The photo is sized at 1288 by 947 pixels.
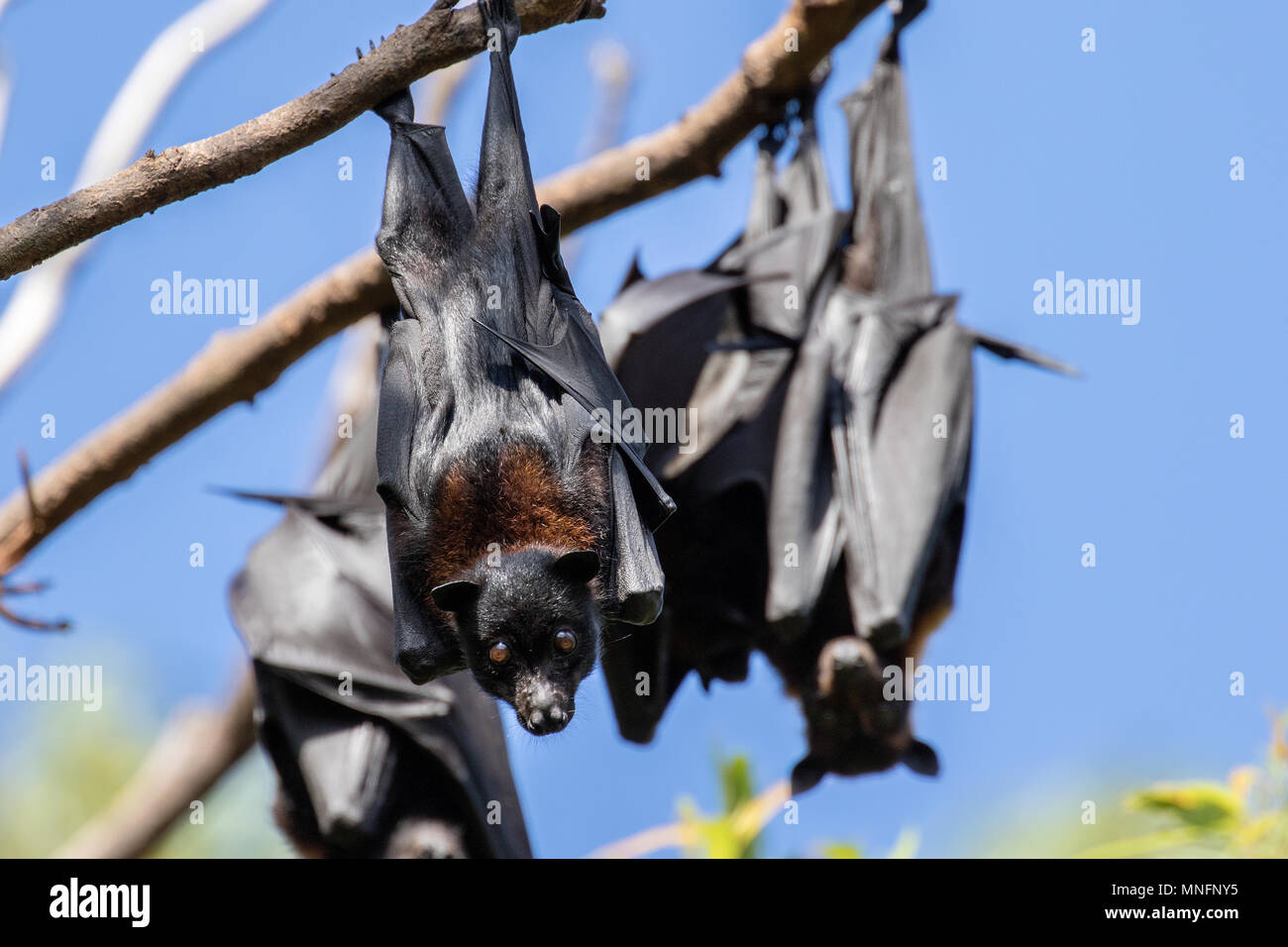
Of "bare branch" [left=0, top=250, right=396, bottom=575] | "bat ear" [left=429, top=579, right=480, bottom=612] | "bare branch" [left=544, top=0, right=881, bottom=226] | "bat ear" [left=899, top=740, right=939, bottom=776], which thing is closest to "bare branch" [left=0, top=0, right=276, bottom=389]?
"bare branch" [left=0, top=250, right=396, bottom=575]

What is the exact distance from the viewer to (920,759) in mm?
6074

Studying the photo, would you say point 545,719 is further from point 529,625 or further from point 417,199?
point 417,199

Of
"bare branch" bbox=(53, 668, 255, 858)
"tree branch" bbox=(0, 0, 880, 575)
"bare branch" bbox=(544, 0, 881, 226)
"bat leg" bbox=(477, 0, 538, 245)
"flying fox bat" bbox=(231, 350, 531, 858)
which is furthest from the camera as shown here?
A: "bare branch" bbox=(53, 668, 255, 858)

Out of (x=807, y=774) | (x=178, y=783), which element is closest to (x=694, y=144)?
(x=807, y=774)

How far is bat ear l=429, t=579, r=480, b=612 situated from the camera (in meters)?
2.96

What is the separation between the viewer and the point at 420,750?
17.7 ft

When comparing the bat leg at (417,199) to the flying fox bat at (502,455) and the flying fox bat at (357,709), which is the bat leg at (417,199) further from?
the flying fox bat at (357,709)

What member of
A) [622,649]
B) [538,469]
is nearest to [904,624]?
[622,649]

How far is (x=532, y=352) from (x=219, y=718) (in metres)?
3.72

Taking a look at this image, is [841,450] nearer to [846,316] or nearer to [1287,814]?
[846,316]

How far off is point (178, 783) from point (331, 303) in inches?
104

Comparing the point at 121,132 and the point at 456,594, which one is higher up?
the point at 121,132

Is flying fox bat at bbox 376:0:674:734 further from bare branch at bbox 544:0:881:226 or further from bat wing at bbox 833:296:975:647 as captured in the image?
bat wing at bbox 833:296:975:647

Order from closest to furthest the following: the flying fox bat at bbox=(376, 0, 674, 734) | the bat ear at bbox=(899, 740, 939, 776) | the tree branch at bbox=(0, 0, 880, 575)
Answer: the flying fox bat at bbox=(376, 0, 674, 734) → the tree branch at bbox=(0, 0, 880, 575) → the bat ear at bbox=(899, 740, 939, 776)
